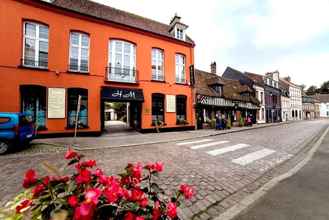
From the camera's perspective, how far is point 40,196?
1263mm

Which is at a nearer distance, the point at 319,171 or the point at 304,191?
the point at 304,191

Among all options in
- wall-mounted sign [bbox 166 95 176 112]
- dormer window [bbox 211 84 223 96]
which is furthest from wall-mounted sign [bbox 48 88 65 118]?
dormer window [bbox 211 84 223 96]

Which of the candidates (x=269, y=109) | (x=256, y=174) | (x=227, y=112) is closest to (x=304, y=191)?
(x=256, y=174)

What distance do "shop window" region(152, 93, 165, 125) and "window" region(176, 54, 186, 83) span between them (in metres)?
2.72

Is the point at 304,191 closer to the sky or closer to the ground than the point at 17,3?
closer to the ground

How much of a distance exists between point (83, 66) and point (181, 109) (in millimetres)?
9027

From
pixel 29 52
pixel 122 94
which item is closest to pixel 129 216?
pixel 122 94

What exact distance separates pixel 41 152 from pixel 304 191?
29.6 feet

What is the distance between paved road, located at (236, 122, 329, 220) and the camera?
2.88 metres

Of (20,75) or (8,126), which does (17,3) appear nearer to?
(20,75)

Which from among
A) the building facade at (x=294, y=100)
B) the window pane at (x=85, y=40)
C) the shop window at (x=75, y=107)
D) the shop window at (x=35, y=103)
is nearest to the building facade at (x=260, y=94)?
the building facade at (x=294, y=100)

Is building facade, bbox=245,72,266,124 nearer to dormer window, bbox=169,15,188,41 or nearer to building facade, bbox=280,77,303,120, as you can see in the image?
building facade, bbox=280,77,303,120

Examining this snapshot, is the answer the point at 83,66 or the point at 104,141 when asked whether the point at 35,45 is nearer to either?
the point at 83,66

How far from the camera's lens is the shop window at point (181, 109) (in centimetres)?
1588
